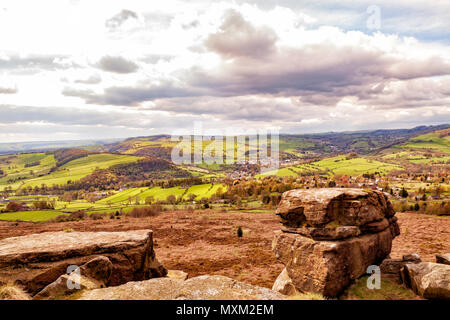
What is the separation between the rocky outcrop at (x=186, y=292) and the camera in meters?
9.99

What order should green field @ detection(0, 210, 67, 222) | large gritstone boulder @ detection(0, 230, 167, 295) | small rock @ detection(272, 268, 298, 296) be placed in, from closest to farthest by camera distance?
1. large gritstone boulder @ detection(0, 230, 167, 295)
2. small rock @ detection(272, 268, 298, 296)
3. green field @ detection(0, 210, 67, 222)

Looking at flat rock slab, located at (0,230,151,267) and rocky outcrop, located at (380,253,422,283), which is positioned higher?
flat rock slab, located at (0,230,151,267)

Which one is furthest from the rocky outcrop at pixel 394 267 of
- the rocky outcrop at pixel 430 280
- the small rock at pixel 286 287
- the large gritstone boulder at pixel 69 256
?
the large gritstone boulder at pixel 69 256

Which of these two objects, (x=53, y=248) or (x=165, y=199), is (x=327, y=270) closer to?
(x=53, y=248)

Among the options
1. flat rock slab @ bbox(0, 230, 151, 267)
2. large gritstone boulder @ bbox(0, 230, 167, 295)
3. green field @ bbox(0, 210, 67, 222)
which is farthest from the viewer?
green field @ bbox(0, 210, 67, 222)

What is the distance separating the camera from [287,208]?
1800 cm

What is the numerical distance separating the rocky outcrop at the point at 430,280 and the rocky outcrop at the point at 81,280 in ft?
59.3

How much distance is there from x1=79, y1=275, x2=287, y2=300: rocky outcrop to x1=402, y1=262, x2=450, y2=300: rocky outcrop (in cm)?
915

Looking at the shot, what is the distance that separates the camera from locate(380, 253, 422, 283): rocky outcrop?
664 inches

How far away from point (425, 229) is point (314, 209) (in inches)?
1408

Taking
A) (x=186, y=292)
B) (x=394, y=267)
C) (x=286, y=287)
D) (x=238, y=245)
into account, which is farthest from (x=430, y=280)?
(x=238, y=245)

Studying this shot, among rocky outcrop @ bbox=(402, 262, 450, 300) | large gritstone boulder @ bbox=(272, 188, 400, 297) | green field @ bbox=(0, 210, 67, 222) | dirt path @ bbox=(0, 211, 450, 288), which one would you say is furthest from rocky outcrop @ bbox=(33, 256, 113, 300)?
green field @ bbox=(0, 210, 67, 222)

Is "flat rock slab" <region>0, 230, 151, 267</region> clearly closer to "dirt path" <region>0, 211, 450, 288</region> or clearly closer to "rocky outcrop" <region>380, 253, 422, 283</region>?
"dirt path" <region>0, 211, 450, 288</region>
